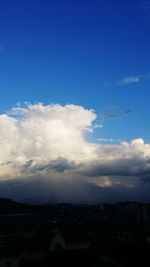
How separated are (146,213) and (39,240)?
79006 mm

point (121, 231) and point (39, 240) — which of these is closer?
point (39, 240)

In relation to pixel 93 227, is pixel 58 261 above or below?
below

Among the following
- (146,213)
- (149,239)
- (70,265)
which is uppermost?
(146,213)

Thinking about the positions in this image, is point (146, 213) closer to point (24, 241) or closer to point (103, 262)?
point (24, 241)

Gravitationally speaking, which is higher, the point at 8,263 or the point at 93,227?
the point at 93,227

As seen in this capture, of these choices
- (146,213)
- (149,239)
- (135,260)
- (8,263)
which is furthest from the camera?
(146,213)

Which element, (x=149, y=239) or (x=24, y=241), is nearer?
(x=24, y=241)

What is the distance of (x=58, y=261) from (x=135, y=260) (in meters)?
6.97

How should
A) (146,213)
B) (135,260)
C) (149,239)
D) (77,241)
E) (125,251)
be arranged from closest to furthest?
1. (135,260)
2. (125,251)
3. (77,241)
4. (149,239)
5. (146,213)

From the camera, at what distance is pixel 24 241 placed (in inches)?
2354

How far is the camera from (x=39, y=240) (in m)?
62.2

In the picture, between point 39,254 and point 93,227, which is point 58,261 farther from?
Answer: point 93,227

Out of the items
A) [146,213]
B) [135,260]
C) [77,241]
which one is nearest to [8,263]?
[77,241]

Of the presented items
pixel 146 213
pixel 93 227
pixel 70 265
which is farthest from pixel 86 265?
pixel 146 213
